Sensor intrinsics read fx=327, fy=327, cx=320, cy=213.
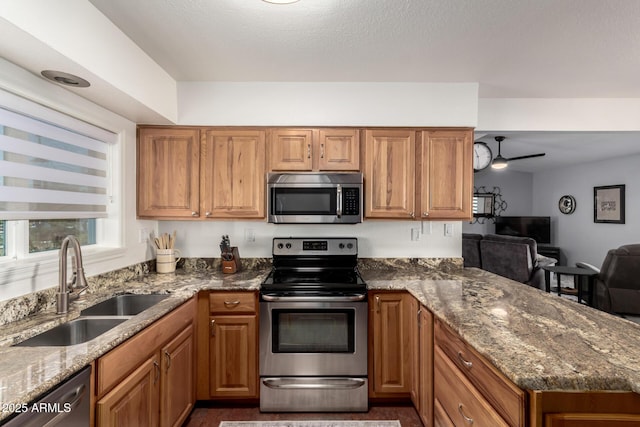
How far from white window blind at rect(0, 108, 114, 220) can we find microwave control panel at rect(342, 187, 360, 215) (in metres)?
1.78

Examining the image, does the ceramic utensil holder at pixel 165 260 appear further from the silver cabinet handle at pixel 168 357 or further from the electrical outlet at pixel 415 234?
the electrical outlet at pixel 415 234

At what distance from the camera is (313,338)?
2324 mm

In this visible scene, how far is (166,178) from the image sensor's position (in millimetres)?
2678

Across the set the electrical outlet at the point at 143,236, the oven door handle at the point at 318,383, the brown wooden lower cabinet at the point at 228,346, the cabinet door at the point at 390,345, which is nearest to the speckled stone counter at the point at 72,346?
the brown wooden lower cabinet at the point at 228,346

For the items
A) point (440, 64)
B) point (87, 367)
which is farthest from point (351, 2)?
point (87, 367)

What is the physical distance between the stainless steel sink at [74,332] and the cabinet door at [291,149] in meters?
1.54

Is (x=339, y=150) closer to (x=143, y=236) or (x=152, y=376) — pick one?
(x=143, y=236)

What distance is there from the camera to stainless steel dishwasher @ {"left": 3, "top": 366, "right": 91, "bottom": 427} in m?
0.98

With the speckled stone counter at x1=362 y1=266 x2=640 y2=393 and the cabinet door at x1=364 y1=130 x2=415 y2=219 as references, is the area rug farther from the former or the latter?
the cabinet door at x1=364 y1=130 x2=415 y2=219

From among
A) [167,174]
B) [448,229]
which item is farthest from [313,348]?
[167,174]

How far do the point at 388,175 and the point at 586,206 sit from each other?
6.24 m

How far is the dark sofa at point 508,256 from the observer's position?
4855 millimetres

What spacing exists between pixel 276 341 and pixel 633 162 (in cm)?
691

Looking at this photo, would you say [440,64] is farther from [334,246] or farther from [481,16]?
[334,246]
